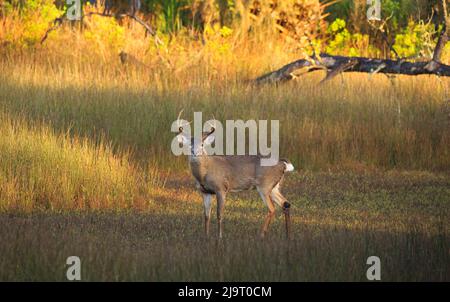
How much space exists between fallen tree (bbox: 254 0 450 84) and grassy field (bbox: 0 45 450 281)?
1.00ft

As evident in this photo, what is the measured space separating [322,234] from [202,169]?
1459 millimetres

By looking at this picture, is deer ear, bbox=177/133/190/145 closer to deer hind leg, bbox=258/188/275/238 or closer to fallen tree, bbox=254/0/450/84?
deer hind leg, bbox=258/188/275/238

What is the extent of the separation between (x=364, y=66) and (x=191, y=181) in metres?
4.21

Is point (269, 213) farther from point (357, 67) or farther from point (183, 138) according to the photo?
point (357, 67)

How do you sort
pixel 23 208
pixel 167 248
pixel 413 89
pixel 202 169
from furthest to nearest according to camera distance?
pixel 413 89 < pixel 23 208 < pixel 202 169 < pixel 167 248

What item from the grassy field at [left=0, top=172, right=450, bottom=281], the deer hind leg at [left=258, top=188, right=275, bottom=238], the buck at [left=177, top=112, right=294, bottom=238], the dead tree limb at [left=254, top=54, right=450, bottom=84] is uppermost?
the dead tree limb at [left=254, top=54, right=450, bottom=84]

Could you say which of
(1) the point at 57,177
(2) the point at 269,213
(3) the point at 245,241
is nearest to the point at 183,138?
(2) the point at 269,213

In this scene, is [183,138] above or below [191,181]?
above

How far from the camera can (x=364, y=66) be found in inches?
625

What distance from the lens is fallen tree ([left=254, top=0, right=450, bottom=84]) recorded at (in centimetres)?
1490

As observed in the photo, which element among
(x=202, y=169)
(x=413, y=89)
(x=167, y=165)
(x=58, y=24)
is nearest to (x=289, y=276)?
(x=202, y=169)

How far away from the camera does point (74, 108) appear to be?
14727 millimetres

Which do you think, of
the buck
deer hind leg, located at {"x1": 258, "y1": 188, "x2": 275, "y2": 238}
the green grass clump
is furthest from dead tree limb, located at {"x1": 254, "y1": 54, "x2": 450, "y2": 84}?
deer hind leg, located at {"x1": 258, "y1": 188, "x2": 275, "y2": 238}
